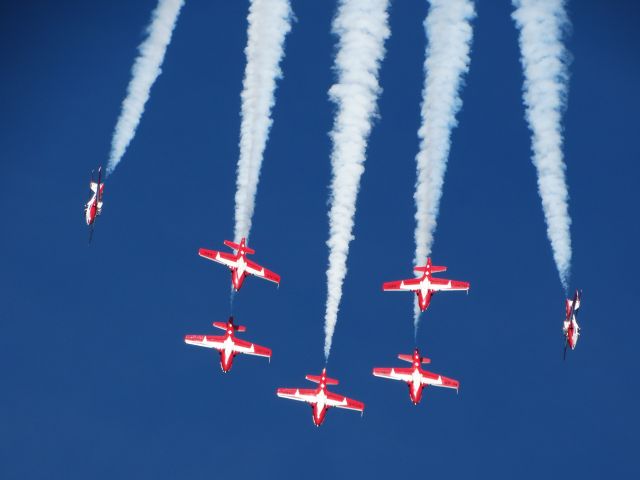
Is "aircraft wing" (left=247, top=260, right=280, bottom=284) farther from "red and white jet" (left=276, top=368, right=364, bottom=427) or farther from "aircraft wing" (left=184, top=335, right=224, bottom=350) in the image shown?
"red and white jet" (left=276, top=368, right=364, bottom=427)

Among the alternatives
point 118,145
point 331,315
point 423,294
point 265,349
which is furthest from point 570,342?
point 118,145

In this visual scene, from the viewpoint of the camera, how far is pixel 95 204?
1735 inches

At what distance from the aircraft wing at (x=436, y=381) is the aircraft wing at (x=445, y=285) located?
406cm

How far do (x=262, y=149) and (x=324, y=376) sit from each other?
11.0 m

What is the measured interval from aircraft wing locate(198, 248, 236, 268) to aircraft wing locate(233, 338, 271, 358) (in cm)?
384

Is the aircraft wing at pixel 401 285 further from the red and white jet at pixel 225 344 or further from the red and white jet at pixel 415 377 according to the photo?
the red and white jet at pixel 225 344

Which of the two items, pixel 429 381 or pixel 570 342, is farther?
pixel 429 381

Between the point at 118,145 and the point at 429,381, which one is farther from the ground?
the point at 118,145

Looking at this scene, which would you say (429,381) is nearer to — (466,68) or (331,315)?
(331,315)

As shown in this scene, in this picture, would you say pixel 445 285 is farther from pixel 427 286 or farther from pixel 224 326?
pixel 224 326

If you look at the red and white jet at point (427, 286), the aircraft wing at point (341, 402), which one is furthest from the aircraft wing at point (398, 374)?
the red and white jet at point (427, 286)

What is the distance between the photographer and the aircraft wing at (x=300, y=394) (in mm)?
45094

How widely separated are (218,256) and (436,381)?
449 inches

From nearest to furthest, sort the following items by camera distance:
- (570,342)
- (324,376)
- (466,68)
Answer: (466,68) → (570,342) → (324,376)
